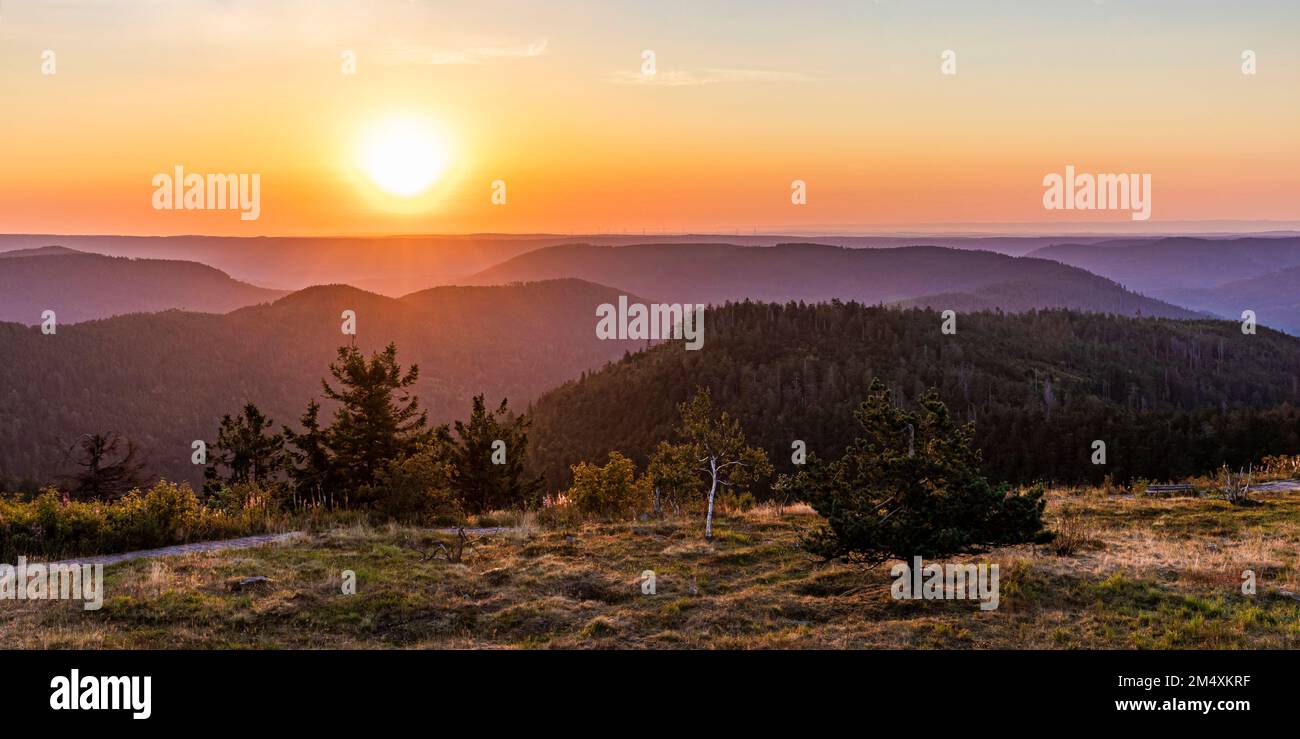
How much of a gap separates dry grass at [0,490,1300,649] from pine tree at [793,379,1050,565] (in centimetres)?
77

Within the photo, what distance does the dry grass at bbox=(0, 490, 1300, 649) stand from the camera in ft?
35.2

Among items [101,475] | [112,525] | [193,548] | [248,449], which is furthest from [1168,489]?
[101,475]

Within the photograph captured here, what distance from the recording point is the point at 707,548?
1719 cm

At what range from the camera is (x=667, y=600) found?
12969 millimetres

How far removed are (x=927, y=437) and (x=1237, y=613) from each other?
4.88 meters

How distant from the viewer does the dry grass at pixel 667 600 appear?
1073 centimetres

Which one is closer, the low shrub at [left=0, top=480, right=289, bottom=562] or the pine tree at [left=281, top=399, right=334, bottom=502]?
the low shrub at [left=0, top=480, right=289, bottom=562]

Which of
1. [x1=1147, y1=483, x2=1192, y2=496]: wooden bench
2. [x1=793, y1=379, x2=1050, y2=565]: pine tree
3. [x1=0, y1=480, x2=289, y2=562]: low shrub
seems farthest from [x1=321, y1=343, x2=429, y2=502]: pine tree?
[x1=1147, y1=483, x2=1192, y2=496]: wooden bench

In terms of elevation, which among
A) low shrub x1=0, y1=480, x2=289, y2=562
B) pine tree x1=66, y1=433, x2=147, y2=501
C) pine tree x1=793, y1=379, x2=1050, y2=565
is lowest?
pine tree x1=66, y1=433, x2=147, y2=501

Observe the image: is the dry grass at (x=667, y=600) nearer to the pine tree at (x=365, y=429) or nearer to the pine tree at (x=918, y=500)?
the pine tree at (x=918, y=500)

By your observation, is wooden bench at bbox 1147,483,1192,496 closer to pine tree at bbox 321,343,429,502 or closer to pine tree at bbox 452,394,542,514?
pine tree at bbox 452,394,542,514

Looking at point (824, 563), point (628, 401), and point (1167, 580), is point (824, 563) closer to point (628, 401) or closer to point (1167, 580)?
point (1167, 580)

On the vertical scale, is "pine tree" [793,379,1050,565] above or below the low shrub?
above

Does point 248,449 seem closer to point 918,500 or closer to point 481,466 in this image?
point 481,466
